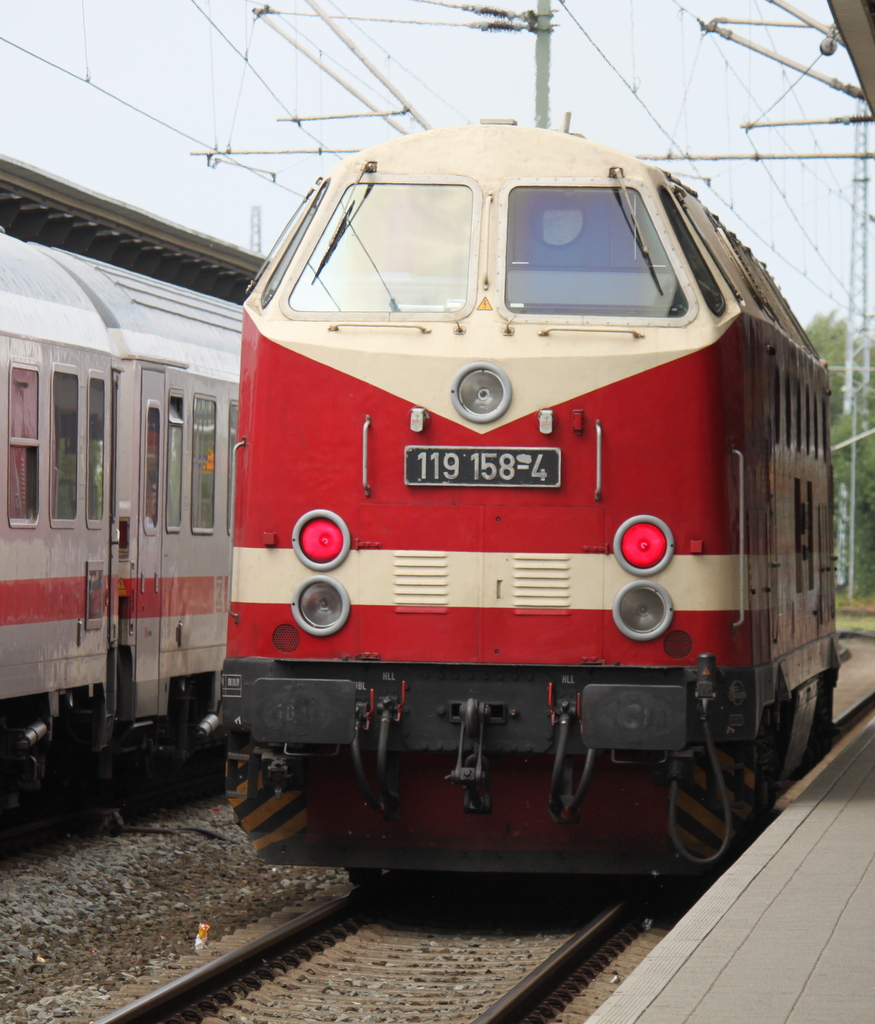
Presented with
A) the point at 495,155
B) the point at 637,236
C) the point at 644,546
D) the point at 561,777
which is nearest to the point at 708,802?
the point at 561,777

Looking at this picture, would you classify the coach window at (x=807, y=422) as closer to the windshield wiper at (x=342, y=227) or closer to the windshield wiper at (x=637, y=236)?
the windshield wiper at (x=637, y=236)

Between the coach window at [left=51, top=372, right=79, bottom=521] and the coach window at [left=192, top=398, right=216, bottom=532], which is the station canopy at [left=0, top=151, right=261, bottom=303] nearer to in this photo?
the coach window at [left=192, top=398, right=216, bottom=532]

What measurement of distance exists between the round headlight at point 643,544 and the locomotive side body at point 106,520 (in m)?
3.89

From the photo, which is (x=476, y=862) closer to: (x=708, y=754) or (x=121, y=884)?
(x=708, y=754)

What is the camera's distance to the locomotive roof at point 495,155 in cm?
794

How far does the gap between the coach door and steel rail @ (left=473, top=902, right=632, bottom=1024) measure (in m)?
4.55

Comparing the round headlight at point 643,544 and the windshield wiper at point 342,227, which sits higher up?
the windshield wiper at point 342,227

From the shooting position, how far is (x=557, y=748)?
7.28 m

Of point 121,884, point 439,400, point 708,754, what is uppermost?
point 439,400

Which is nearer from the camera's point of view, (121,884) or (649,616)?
(649,616)

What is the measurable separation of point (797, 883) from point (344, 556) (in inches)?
95.0

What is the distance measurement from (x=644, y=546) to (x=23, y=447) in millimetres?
4154

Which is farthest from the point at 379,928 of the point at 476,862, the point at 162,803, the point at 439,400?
the point at 162,803

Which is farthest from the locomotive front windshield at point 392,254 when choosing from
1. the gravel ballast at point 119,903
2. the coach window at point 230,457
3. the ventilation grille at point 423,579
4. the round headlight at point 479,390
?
the coach window at point 230,457
